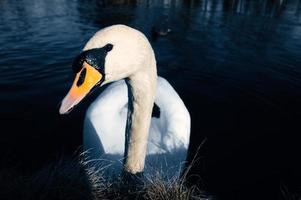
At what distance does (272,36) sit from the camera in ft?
54.6

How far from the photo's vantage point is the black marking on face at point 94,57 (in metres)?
2.41

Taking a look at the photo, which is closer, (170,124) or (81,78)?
(81,78)

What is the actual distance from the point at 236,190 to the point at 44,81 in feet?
20.9

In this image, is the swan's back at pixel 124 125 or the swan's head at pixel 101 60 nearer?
the swan's head at pixel 101 60

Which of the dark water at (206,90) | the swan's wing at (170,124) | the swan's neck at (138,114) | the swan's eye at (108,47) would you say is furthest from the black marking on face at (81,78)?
the dark water at (206,90)

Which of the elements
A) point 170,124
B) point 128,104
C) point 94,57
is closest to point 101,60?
point 94,57

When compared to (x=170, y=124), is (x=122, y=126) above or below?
below

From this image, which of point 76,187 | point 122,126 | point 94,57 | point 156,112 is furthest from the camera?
point 156,112

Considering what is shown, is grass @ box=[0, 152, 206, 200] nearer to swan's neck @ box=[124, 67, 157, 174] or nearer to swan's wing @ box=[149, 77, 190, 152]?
swan's neck @ box=[124, 67, 157, 174]

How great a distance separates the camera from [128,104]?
11.3 ft

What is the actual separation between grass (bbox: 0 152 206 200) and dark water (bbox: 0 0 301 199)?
2.09 metres

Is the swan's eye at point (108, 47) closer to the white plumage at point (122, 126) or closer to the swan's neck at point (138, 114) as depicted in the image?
the swan's neck at point (138, 114)

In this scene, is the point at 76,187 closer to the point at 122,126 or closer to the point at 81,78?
the point at 81,78

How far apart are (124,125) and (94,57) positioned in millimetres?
3144
